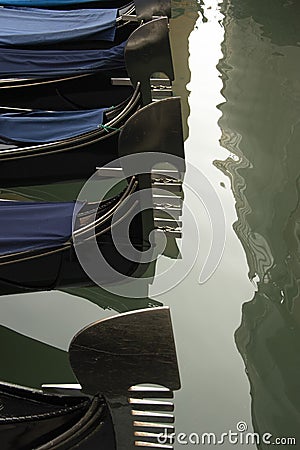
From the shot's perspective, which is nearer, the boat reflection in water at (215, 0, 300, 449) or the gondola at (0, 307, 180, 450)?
the gondola at (0, 307, 180, 450)

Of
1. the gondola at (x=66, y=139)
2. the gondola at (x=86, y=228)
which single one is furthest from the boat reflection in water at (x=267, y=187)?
the gondola at (x=66, y=139)

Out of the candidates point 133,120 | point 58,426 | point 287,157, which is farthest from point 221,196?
point 58,426

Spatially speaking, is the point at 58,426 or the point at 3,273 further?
the point at 3,273

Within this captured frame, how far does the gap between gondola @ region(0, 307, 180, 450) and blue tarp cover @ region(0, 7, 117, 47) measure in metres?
1.68

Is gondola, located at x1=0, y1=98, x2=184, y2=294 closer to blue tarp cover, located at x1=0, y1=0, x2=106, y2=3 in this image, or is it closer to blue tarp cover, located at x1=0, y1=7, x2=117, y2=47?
blue tarp cover, located at x1=0, y1=7, x2=117, y2=47

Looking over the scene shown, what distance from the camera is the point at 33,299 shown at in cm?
196

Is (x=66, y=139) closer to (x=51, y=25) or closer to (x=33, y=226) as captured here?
(x=33, y=226)

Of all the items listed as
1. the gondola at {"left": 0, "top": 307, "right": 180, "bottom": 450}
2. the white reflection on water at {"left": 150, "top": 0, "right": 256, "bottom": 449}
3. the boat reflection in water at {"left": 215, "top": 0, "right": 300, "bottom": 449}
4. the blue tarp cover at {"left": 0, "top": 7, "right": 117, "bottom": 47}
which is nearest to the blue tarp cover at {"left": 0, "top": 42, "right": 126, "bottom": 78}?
the blue tarp cover at {"left": 0, "top": 7, "right": 117, "bottom": 47}

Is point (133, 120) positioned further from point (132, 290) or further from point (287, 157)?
point (287, 157)

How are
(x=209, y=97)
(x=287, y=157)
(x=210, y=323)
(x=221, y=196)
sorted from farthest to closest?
(x=209, y=97) < (x=287, y=157) < (x=221, y=196) < (x=210, y=323)

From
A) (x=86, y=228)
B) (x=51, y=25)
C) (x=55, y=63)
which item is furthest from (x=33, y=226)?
(x=51, y=25)

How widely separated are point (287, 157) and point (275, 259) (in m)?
0.62

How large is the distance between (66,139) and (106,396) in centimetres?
113

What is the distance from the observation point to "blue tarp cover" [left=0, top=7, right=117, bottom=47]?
253 cm
